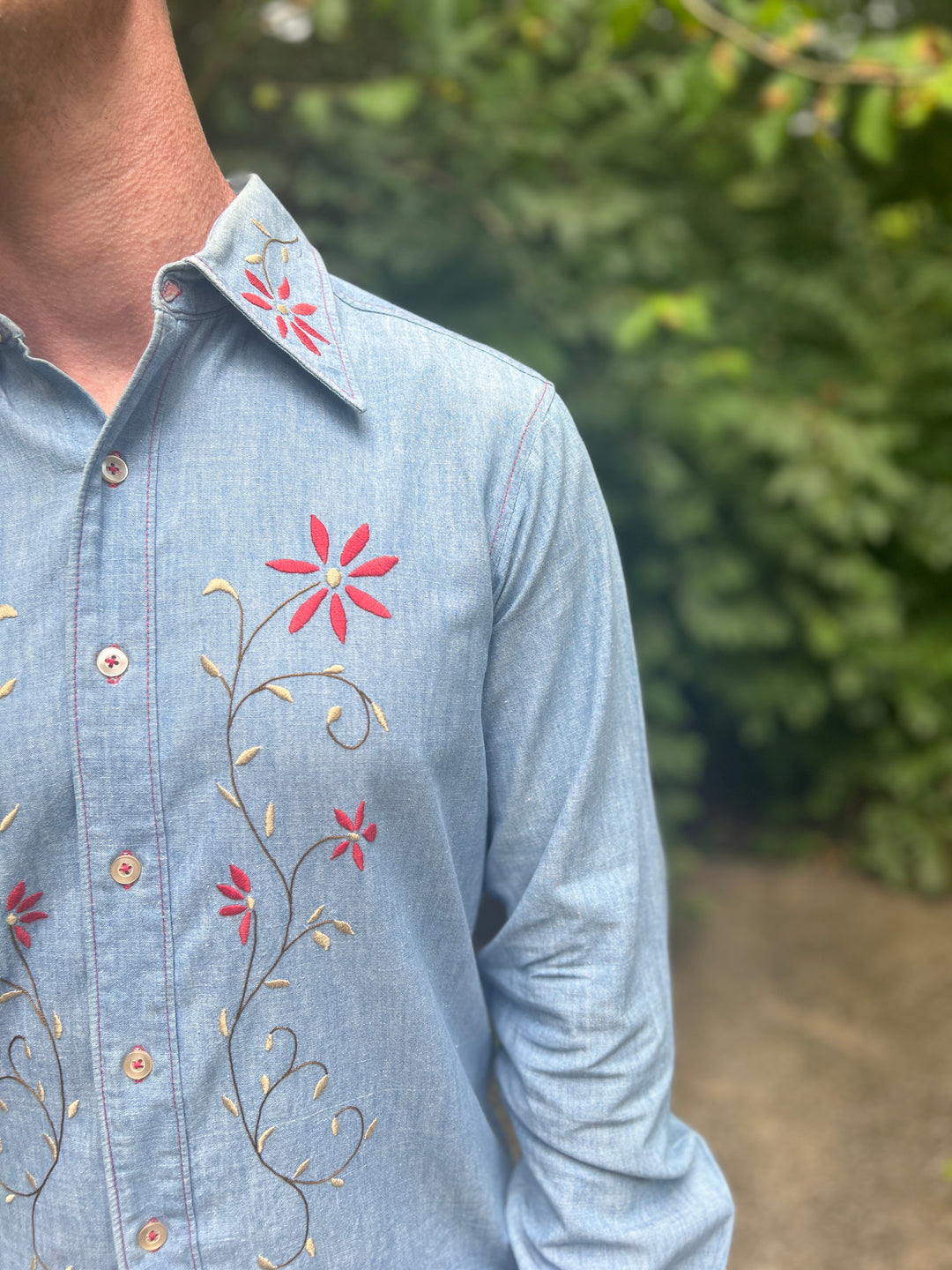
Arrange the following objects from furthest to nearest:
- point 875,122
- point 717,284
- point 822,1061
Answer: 1. point 717,284
2. point 822,1061
3. point 875,122

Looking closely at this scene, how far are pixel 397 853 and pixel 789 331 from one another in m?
3.17

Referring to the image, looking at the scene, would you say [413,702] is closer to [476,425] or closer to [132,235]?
[476,425]

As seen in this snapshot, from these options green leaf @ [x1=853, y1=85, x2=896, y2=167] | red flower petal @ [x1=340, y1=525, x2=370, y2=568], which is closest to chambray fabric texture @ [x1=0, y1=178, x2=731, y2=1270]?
red flower petal @ [x1=340, y1=525, x2=370, y2=568]

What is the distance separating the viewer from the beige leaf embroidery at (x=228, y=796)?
0.73m

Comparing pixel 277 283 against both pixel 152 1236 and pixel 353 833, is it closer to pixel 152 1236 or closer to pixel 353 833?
pixel 353 833

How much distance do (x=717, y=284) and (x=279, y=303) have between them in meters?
2.86

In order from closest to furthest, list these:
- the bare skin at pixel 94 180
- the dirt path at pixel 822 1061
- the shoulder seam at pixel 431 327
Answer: the bare skin at pixel 94 180 < the shoulder seam at pixel 431 327 < the dirt path at pixel 822 1061

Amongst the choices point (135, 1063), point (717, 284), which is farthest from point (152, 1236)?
point (717, 284)

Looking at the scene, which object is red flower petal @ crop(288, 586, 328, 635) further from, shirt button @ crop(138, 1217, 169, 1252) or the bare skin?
shirt button @ crop(138, 1217, 169, 1252)

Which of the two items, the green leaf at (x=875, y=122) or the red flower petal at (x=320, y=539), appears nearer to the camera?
the red flower petal at (x=320, y=539)

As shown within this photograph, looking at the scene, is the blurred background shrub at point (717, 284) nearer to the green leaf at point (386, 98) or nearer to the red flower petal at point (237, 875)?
the green leaf at point (386, 98)

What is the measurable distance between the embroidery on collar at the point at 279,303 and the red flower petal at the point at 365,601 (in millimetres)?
179

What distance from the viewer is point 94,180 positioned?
763mm

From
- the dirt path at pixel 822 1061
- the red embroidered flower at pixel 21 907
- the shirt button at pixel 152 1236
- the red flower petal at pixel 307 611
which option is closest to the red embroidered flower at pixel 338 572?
the red flower petal at pixel 307 611
